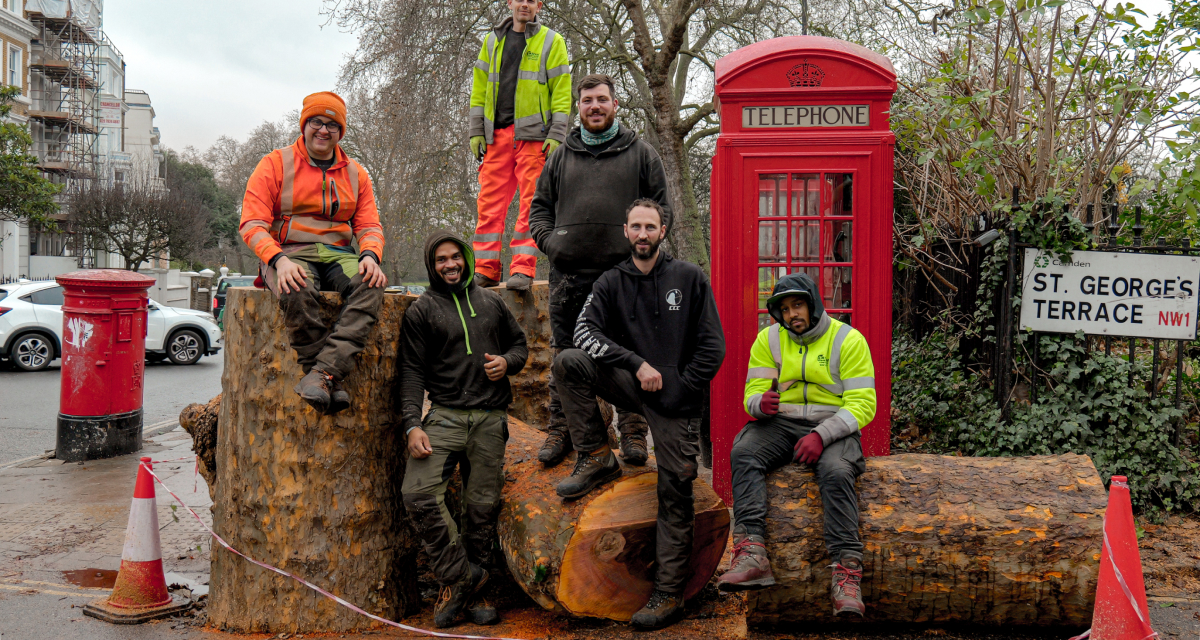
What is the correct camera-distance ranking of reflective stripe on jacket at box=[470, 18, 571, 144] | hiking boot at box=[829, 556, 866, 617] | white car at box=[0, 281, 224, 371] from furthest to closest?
white car at box=[0, 281, 224, 371], reflective stripe on jacket at box=[470, 18, 571, 144], hiking boot at box=[829, 556, 866, 617]

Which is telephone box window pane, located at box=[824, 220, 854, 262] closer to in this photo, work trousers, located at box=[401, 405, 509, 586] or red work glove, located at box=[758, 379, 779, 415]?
red work glove, located at box=[758, 379, 779, 415]

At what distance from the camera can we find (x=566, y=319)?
14.6 feet

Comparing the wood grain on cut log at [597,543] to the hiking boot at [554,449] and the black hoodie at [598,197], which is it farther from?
the black hoodie at [598,197]

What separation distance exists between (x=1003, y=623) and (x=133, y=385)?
741cm

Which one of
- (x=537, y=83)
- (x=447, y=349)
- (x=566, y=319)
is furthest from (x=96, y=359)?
(x=566, y=319)

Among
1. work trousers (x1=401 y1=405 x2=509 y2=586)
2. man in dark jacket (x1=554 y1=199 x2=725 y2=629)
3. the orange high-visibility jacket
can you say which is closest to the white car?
the orange high-visibility jacket

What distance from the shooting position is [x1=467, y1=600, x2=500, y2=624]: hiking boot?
3.92 meters

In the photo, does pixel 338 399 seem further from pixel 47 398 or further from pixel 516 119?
pixel 47 398

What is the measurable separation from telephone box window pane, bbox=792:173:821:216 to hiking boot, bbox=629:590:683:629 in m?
2.44

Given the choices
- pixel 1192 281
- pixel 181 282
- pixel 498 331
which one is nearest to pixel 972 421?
pixel 1192 281

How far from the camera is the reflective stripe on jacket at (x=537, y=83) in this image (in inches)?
212

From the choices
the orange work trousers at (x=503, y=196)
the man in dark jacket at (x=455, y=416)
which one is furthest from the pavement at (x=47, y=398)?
the man in dark jacket at (x=455, y=416)

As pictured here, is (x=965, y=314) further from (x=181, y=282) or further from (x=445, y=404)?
(x=181, y=282)

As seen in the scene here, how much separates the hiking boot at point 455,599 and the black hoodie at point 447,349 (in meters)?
0.76
